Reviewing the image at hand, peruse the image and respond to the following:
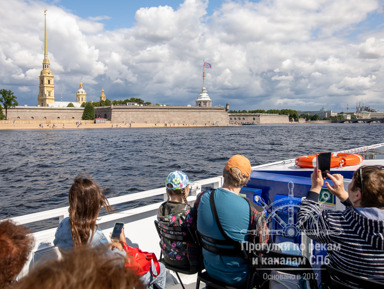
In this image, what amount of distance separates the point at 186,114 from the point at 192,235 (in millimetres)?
91576

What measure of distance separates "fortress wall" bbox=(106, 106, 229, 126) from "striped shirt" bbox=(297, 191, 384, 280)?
8653 cm

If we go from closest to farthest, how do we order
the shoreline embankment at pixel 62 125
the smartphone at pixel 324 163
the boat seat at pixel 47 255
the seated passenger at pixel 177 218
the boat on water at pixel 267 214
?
the boat seat at pixel 47 255, the smartphone at pixel 324 163, the seated passenger at pixel 177 218, the boat on water at pixel 267 214, the shoreline embankment at pixel 62 125

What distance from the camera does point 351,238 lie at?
1798mm

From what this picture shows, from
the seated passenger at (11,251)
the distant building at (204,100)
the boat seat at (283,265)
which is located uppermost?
the distant building at (204,100)

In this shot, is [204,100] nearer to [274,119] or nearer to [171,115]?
[171,115]

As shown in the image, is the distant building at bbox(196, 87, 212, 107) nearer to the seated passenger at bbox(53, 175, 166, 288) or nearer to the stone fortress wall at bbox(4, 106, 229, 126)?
the stone fortress wall at bbox(4, 106, 229, 126)

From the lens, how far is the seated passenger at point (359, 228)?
1735 mm

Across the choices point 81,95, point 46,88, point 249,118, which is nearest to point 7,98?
point 46,88

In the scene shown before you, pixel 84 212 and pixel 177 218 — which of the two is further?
pixel 177 218

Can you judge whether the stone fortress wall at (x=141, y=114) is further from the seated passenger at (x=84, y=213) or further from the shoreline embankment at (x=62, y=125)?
the seated passenger at (x=84, y=213)

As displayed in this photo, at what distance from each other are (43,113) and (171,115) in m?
35.1

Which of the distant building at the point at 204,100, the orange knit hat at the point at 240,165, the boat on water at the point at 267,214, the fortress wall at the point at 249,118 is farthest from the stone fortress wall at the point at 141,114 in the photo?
the orange knit hat at the point at 240,165

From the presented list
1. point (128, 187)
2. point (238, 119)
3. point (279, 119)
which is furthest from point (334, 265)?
point (279, 119)

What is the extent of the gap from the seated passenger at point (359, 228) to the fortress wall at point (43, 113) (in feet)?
305
